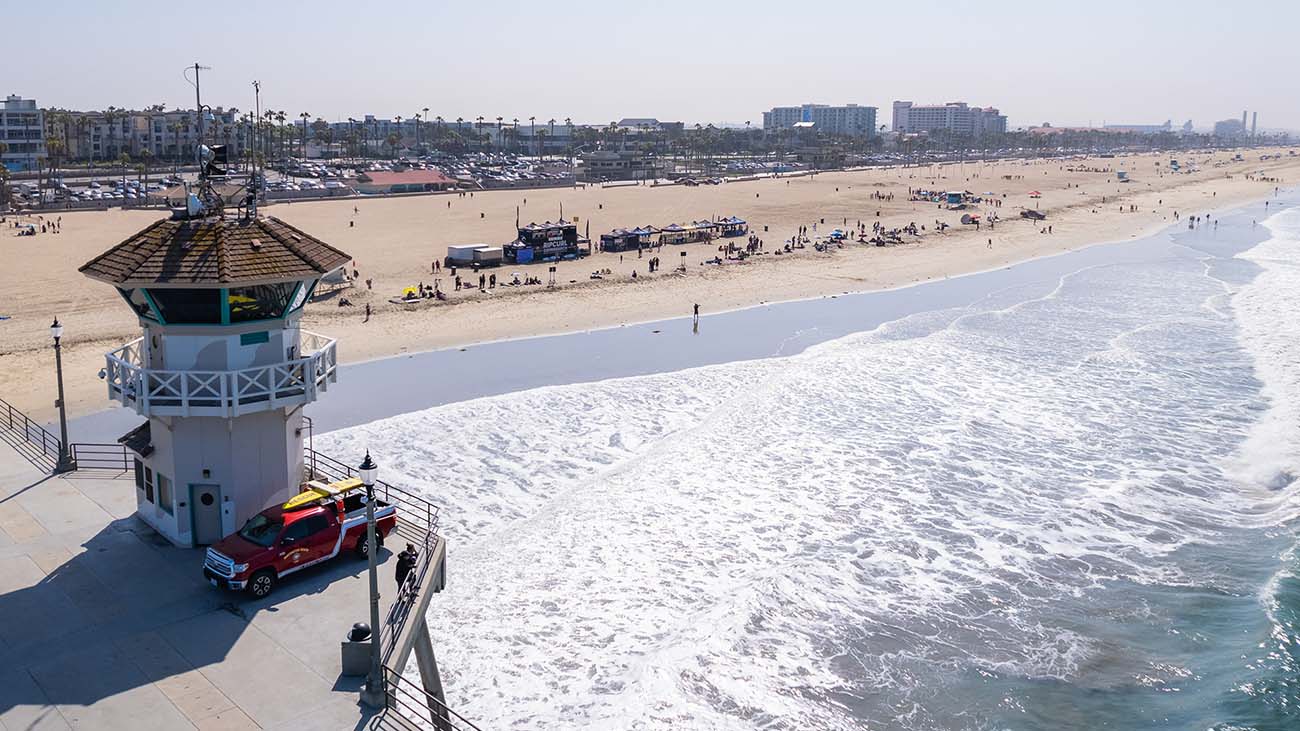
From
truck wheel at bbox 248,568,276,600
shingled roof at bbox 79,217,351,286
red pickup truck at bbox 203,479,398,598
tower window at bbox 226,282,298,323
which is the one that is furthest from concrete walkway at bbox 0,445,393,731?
shingled roof at bbox 79,217,351,286

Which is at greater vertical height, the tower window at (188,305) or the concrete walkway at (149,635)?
the tower window at (188,305)

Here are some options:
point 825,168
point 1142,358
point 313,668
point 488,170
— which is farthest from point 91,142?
point 313,668

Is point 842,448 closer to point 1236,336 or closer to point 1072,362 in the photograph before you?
point 1072,362

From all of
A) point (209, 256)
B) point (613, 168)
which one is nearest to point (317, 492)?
point (209, 256)

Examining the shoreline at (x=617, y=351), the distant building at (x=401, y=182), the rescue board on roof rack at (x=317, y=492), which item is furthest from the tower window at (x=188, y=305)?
the distant building at (x=401, y=182)

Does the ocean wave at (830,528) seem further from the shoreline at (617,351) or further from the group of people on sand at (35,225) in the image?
the group of people on sand at (35,225)

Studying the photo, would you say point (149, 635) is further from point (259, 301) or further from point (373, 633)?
point (259, 301)
